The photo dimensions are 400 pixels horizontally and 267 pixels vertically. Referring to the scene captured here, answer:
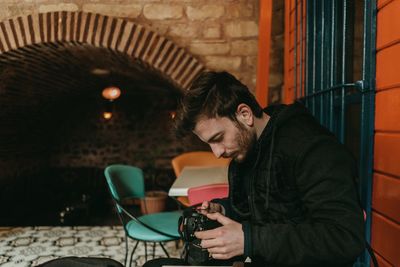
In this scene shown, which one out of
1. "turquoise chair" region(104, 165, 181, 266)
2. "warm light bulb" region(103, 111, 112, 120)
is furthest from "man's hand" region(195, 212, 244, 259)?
"warm light bulb" region(103, 111, 112, 120)

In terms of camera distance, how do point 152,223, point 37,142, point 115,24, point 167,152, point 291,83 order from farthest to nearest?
point 167,152 → point 37,142 → point 115,24 → point 291,83 → point 152,223

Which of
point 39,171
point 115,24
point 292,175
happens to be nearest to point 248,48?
point 115,24

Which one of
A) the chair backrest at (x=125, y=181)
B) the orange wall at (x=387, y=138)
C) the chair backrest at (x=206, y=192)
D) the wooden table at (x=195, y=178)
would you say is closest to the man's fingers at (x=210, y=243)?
the orange wall at (x=387, y=138)

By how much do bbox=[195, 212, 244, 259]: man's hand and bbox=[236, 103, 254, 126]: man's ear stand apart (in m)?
0.40

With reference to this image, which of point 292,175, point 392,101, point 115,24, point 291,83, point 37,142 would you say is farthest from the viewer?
point 37,142

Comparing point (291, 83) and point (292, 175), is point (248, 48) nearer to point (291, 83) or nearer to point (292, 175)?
point (291, 83)

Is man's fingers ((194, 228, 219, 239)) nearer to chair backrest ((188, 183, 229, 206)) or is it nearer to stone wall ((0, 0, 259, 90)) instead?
chair backrest ((188, 183, 229, 206))

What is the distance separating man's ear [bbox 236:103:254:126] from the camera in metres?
1.49

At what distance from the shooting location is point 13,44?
4156 millimetres

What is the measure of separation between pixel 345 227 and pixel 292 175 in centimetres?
25

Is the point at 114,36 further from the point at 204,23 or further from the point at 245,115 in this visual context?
the point at 245,115

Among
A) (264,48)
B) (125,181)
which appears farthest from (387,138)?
(125,181)

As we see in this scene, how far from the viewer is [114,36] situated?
409cm

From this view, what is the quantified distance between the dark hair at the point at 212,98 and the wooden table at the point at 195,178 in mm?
1723
